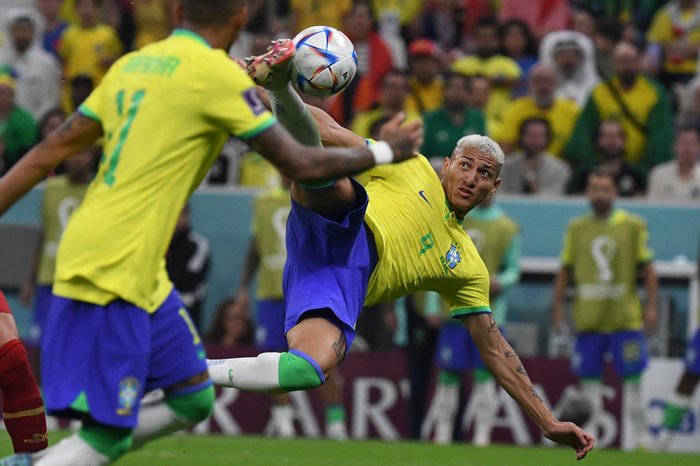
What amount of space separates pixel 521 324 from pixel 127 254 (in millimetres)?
9270

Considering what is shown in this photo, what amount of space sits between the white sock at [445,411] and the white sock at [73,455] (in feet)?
26.5

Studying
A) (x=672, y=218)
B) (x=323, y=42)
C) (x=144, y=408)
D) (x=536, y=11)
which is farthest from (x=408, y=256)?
(x=536, y=11)

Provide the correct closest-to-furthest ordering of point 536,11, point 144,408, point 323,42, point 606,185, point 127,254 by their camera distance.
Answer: point 127,254
point 144,408
point 323,42
point 606,185
point 536,11

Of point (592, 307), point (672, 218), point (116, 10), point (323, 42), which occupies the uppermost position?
point (116, 10)

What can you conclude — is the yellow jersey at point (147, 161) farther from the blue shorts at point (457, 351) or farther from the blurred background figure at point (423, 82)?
the blurred background figure at point (423, 82)

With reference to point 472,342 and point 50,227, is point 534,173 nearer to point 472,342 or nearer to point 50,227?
point 472,342

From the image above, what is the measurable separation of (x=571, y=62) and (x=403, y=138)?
1001 centimetres

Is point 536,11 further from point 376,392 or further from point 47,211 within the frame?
point 47,211

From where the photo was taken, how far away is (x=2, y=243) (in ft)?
46.4

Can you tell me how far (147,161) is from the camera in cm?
534

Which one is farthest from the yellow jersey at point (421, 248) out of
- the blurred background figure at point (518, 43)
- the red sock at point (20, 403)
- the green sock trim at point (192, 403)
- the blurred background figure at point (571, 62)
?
the blurred background figure at point (518, 43)

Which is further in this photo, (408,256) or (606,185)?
(606,185)

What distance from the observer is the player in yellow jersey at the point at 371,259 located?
283 inches

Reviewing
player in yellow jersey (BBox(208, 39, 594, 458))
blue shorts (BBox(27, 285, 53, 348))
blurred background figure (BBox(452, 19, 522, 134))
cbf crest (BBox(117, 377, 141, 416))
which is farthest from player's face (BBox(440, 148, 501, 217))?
blurred background figure (BBox(452, 19, 522, 134))
